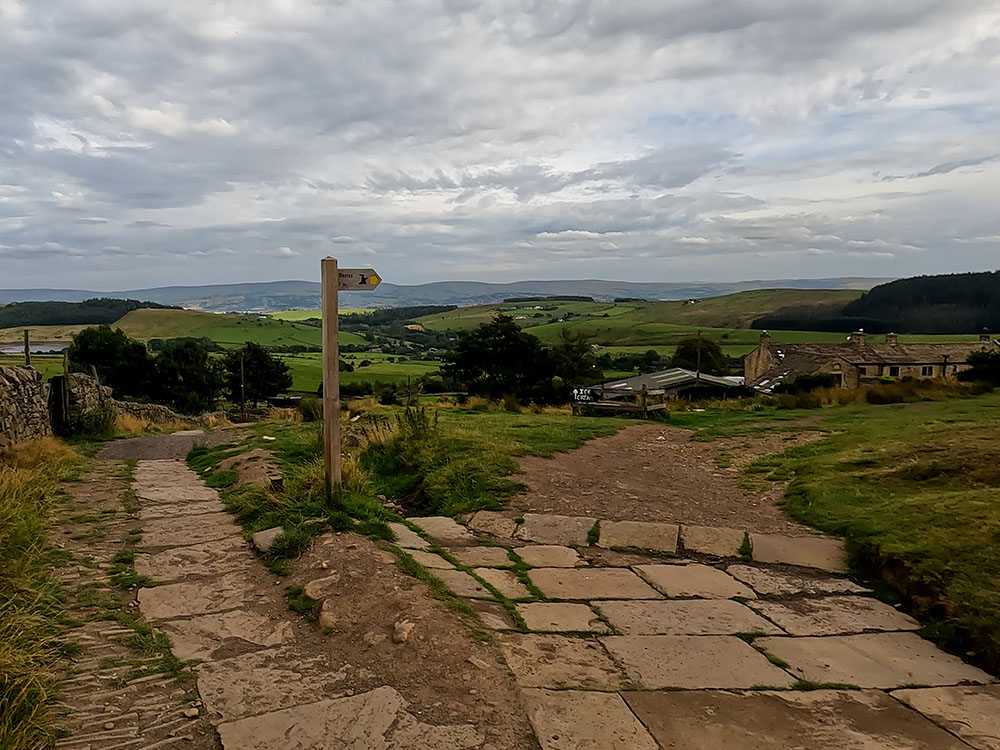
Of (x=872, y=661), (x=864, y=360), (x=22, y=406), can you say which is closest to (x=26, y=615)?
(x=872, y=661)

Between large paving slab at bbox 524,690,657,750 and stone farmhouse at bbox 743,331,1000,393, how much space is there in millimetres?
32162

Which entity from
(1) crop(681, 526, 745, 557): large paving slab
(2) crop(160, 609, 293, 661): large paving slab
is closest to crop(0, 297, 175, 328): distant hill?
(2) crop(160, 609, 293, 661): large paving slab

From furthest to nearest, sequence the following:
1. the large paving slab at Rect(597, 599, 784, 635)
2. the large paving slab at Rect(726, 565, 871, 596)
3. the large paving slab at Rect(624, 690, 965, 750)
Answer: the large paving slab at Rect(726, 565, 871, 596), the large paving slab at Rect(597, 599, 784, 635), the large paving slab at Rect(624, 690, 965, 750)

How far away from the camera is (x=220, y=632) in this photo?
146 inches

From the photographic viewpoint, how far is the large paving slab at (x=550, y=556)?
5.18m

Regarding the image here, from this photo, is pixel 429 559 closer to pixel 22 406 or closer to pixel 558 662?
pixel 558 662

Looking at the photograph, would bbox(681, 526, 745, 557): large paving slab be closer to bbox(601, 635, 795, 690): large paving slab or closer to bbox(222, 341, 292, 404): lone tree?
bbox(601, 635, 795, 690): large paving slab

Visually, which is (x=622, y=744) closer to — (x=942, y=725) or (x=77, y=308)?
(x=942, y=725)

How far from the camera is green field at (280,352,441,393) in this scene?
46.6 meters

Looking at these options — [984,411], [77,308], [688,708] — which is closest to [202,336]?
[77,308]

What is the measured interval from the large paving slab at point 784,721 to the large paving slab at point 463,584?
4.47ft

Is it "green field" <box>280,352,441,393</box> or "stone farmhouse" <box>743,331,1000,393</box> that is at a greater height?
"stone farmhouse" <box>743,331,1000,393</box>

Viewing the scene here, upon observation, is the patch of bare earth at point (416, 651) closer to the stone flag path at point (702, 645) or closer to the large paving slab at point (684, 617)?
the stone flag path at point (702, 645)

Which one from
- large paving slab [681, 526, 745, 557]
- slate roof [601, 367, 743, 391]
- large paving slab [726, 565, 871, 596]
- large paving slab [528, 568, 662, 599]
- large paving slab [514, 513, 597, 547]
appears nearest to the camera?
large paving slab [528, 568, 662, 599]
